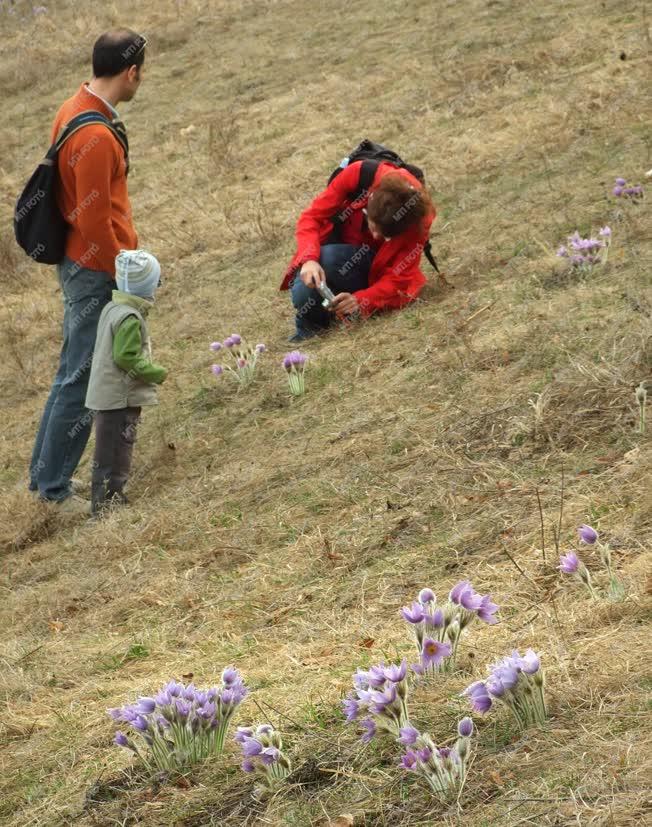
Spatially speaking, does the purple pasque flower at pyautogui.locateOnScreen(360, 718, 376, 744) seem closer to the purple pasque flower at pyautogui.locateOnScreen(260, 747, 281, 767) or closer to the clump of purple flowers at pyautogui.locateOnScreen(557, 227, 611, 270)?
the purple pasque flower at pyautogui.locateOnScreen(260, 747, 281, 767)

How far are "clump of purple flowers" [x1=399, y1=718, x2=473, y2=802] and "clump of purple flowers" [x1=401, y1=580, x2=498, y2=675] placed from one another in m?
0.43

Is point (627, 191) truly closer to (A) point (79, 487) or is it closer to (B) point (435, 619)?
(A) point (79, 487)

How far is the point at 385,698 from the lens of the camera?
8.46ft

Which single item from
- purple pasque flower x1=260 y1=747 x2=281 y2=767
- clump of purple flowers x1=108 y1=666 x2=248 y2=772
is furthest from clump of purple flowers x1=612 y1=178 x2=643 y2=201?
purple pasque flower x1=260 y1=747 x2=281 y2=767

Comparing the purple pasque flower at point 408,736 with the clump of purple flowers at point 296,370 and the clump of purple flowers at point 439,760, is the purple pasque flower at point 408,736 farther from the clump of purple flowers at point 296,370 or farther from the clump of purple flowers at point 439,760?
the clump of purple flowers at point 296,370

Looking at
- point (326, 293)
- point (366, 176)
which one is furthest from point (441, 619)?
point (366, 176)

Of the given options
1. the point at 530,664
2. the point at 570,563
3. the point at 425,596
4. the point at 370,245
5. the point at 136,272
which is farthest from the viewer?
the point at 370,245

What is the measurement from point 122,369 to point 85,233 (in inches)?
28.4

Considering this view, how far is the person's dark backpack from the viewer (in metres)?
5.75

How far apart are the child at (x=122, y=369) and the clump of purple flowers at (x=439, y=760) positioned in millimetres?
3517

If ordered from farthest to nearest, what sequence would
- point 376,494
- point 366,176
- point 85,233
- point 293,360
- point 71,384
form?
point 366,176, point 293,360, point 71,384, point 85,233, point 376,494

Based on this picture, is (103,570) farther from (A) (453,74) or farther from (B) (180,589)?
(A) (453,74)

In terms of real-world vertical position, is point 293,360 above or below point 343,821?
below

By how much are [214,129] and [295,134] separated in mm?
1202
